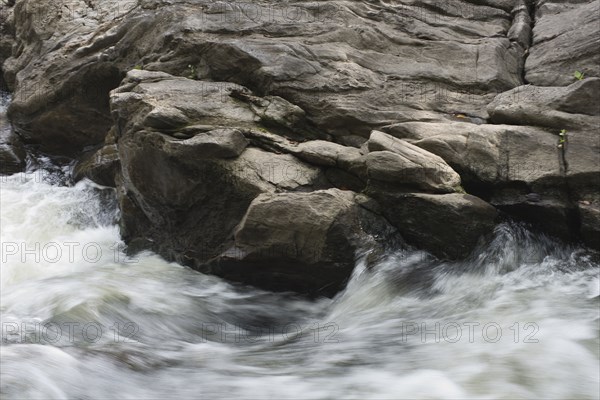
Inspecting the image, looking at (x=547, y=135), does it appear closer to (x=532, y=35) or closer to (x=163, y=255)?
(x=532, y=35)

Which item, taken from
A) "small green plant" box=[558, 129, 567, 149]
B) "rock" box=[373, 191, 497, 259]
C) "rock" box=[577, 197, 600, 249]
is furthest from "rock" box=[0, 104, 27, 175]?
"rock" box=[577, 197, 600, 249]

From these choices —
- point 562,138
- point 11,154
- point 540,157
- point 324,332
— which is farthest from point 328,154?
point 11,154

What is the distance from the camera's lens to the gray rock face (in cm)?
667

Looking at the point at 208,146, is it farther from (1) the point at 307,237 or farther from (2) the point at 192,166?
(1) the point at 307,237

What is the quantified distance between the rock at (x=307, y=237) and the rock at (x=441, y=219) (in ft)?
0.76

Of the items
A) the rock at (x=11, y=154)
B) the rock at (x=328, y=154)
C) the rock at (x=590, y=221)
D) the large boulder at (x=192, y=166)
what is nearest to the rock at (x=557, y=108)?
the rock at (x=590, y=221)

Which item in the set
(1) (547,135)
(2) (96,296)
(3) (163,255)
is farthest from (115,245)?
(1) (547,135)

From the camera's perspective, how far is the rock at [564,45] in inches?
320

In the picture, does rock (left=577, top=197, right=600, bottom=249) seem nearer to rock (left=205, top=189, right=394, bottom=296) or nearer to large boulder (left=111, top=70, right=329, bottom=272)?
rock (left=205, top=189, right=394, bottom=296)

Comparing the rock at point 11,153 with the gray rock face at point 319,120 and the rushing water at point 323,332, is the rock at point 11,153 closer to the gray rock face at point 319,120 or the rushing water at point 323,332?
the gray rock face at point 319,120

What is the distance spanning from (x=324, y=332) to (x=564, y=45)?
230 inches

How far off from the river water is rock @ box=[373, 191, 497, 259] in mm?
190

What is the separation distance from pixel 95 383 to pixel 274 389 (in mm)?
1368
